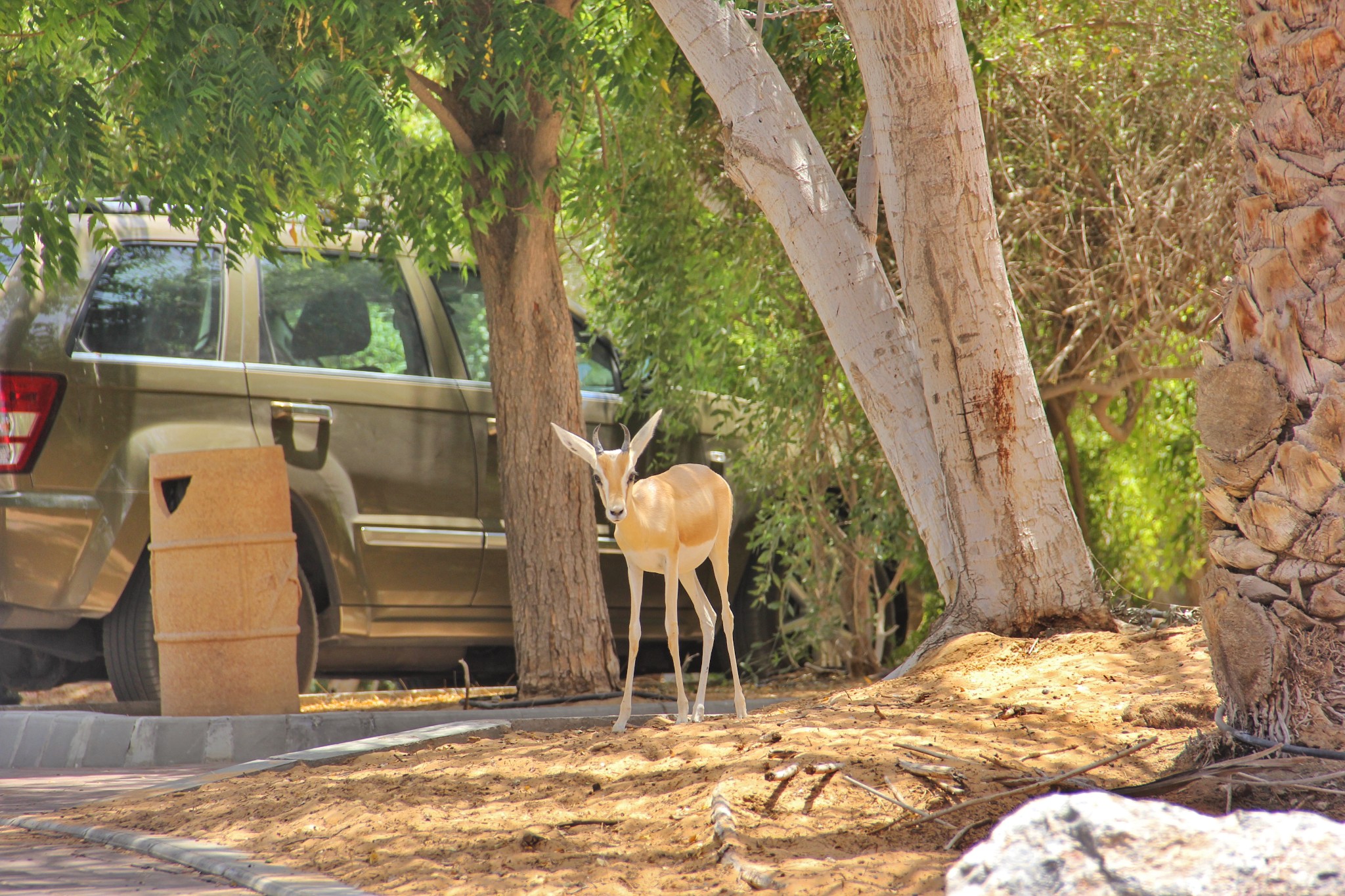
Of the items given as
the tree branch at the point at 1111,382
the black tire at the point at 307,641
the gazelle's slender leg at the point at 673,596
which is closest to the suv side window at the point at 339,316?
the black tire at the point at 307,641

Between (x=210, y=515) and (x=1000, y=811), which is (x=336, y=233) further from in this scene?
(x=1000, y=811)

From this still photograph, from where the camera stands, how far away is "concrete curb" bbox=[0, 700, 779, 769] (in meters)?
5.11

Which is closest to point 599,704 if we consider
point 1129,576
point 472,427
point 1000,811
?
point 472,427

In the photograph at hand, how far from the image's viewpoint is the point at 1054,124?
7.02 metres

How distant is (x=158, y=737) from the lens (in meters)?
5.11

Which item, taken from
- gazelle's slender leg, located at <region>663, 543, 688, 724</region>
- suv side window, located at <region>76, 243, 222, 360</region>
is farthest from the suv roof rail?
gazelle's slender leg, located at <region>663, 543, 688, 724</region>

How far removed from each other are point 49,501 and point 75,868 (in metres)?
2.77

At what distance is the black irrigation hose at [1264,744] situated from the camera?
2.86m

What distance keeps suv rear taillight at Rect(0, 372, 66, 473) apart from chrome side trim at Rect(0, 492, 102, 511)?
0.11 m

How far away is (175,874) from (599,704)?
9.45 feet

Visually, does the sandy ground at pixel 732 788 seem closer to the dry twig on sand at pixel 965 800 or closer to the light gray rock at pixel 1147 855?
the dry twig on sand at pixel 965 800

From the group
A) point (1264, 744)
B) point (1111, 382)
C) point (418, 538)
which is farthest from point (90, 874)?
point (1111, 382)

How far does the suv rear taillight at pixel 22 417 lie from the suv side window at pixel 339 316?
112cm

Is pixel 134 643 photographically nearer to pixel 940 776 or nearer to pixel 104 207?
pixel 104 207
